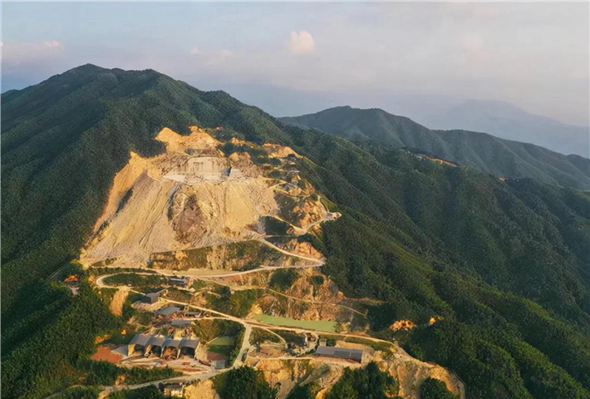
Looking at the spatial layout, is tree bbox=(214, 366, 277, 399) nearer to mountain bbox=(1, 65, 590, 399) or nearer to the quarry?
the quarry

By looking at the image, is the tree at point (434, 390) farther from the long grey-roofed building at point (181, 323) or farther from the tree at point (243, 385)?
the long grey-roofed building at point (181, 323)

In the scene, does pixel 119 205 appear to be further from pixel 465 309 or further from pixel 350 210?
pixel 465 309

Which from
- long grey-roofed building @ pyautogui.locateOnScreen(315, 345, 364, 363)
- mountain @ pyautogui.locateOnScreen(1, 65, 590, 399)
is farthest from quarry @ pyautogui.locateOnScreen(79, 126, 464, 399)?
mountain @ pyautogui.locateOnScreen(1, 65, 590, 399)

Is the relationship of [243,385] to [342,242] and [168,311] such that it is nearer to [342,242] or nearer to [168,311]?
[168,311]

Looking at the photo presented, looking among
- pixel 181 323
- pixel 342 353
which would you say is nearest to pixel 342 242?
pixel 342 353

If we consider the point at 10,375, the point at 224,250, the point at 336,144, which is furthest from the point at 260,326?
the point at 336,144

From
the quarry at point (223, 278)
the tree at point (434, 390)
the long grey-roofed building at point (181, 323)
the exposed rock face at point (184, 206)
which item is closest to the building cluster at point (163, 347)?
the quarry at point (223, 278)
